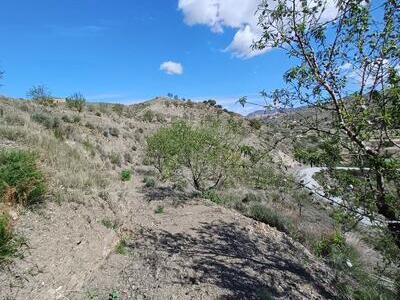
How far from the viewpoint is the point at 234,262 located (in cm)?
845

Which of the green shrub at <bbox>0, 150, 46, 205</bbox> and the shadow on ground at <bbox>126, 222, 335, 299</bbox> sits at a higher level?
the green shrub at <bbox>0, 150, 46, 205</bbox>

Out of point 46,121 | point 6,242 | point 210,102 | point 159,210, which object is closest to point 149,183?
point 159,210

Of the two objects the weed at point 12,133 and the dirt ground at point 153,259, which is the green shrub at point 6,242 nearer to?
the dirt ground at point 153,259

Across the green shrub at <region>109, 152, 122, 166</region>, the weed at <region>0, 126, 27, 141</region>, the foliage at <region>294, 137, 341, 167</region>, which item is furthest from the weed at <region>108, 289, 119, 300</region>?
the green shrub at <region>109, 152, 122, 166</region>

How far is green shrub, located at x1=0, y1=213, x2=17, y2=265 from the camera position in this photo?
5920 mm

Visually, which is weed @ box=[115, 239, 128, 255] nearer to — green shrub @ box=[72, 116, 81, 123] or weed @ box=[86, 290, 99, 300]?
weed @ box=[86, 290, 99, 300]

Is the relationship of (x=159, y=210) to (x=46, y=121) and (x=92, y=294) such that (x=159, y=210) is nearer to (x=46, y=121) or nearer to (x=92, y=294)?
(x=92, y=294)

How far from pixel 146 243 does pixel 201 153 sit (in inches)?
240

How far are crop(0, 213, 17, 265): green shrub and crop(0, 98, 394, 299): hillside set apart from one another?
12 centimetres

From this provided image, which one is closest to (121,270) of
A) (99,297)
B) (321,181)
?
(99,297)

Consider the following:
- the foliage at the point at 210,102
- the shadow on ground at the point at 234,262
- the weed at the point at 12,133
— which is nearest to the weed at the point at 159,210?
the shadow on ground at the point at 234,262

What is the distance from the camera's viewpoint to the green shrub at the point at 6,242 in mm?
5920

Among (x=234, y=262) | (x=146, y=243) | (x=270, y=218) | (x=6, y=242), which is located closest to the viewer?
(x=6, y=242)

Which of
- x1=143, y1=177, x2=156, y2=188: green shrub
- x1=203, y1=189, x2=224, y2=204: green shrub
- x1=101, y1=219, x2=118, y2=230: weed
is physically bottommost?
x1=203, y1=189, x2=224, y2=204: green shrub
